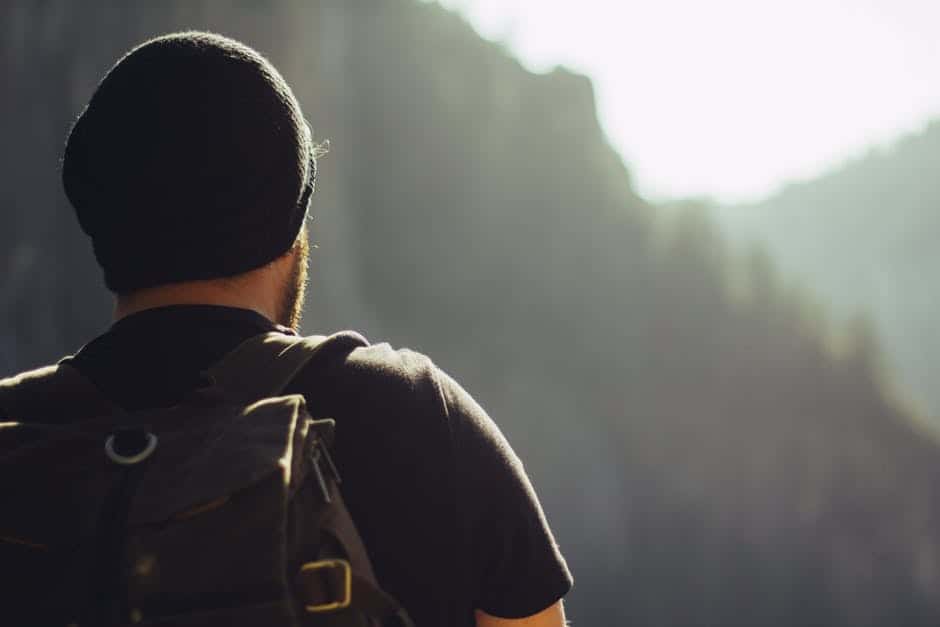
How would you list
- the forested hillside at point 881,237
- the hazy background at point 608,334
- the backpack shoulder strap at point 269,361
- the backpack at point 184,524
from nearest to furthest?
the backpack at point 184,524 → the backpack shoulder strap at point 269,361 → the hazy background at point 608,334 → the forested hillside at point 881,237

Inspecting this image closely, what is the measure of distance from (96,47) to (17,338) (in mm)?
5578

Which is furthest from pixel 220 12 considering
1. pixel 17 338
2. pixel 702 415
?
pixel 702 415

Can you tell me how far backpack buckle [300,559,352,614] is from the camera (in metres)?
1.30

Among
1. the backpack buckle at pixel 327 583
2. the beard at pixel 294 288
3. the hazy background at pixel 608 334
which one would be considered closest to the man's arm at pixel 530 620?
the backpack buckle at pixel 327 583

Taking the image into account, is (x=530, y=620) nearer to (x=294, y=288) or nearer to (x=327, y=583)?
(x=327, y=583)

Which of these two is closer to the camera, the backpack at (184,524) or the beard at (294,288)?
the backpack at (184,524)

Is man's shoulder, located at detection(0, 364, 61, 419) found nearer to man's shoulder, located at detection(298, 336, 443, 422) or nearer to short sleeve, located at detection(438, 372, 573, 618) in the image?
man's shoulder, located at detection(298, 336, 443, 422)

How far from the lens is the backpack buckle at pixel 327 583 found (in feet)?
4.27

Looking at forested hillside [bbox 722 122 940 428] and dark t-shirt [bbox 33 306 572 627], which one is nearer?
dark t-shirt [bbox 33 306 572 627]

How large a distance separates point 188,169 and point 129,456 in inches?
17.1

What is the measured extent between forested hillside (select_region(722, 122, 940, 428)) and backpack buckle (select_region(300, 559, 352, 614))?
330 ft

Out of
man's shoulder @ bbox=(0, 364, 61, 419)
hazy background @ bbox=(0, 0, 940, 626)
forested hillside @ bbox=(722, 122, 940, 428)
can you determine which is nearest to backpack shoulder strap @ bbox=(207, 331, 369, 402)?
man's shoulder @ bbox=(0, 364, 61, 419)

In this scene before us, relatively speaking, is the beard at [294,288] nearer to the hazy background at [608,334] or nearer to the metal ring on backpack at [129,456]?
the metal ring on backpack at [129,456]

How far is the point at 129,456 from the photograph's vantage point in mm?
1356
